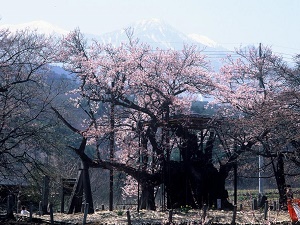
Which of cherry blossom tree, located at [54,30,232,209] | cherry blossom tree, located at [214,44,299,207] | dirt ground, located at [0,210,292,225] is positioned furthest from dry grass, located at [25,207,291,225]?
cherry blossom tree, located at [54,30,232,209]

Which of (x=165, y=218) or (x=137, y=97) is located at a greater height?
(x=137, y=97)

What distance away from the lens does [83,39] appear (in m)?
27.2

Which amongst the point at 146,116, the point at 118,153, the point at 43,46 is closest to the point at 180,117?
the point at 146,116

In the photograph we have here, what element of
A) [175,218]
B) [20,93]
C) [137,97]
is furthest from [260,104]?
[20,93]

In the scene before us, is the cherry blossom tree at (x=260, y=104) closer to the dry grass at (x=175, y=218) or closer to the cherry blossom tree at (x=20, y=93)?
the dry grass at (x=175, y=218)

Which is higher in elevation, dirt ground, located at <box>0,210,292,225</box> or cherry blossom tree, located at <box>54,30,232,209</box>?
cherry blossom tree, located at <box>54,30,232,209</box>

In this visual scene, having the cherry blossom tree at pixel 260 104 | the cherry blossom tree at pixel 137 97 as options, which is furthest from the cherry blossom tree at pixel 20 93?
the cherry blossom tree at pixel 260 104

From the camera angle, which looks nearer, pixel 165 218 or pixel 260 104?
pixel 165 218

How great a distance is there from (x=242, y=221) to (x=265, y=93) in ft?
33.3

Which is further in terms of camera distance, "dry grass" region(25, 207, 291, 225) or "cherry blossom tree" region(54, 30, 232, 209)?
"cherry blossom tree" region(54, 30, 232, 209)

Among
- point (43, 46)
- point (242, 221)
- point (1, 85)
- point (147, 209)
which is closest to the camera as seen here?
point (242, 221)

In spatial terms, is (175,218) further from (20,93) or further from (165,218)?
(20,93)

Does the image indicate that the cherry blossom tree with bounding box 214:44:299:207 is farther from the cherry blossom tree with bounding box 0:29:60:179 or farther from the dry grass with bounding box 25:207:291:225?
the cherry blossom tree with bounding box 0:29:60:179

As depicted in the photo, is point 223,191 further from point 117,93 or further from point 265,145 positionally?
point 117,93
